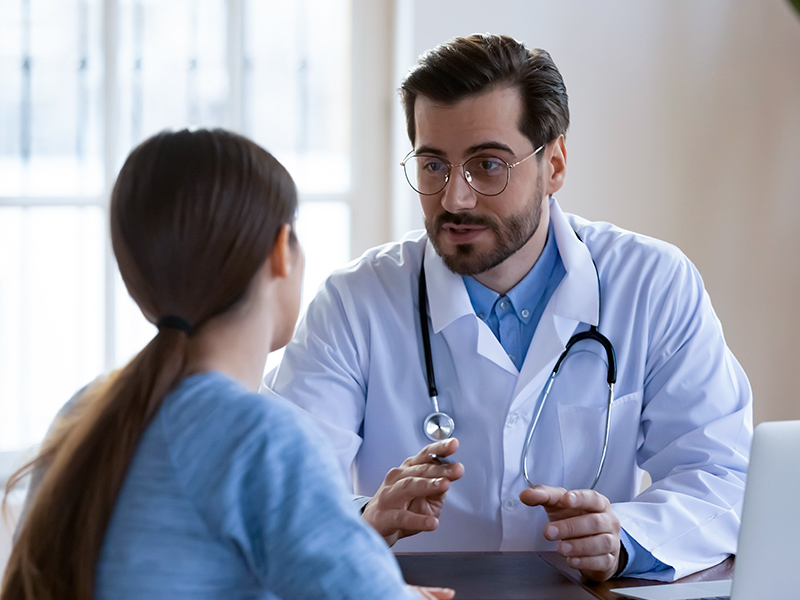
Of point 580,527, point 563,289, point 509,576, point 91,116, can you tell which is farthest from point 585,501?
point 91,116

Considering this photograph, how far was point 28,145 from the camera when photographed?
248 cm

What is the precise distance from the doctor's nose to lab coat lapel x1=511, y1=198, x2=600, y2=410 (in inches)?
8.8

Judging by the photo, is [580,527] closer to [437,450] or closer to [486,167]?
[437,450]

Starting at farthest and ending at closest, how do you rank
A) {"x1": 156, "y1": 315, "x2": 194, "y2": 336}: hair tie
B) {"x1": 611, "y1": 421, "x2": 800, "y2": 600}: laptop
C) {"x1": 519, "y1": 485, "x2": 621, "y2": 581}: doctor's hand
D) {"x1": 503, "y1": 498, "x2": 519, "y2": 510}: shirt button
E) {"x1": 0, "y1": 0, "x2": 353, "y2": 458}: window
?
{"x1": 0, "y1": 0, "x2": 353, "y2": 458}: window → {"x1": 503, "y1": 498, "x2": 519, "y2": 510}: shirt button → {"x1": 519, "y1": 485, "x2": 621, "y2": 581}: doctor's hand → {"x1": 611, "y1": 421, "x2": 800, "y2": 600}: laptop → {"x1": 156, "y1": 315, "x2": 194, "y2": 336}: hair tie

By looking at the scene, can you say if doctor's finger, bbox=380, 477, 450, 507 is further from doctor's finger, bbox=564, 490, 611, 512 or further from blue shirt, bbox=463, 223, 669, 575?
blue shirt, bbox=463, 223, 669, 575

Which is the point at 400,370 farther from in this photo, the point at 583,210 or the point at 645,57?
the point at 645,57

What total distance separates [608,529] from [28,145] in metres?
2.02

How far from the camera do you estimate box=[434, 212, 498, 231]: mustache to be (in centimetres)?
169

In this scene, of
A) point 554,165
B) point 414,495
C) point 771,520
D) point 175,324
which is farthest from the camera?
point 554,165

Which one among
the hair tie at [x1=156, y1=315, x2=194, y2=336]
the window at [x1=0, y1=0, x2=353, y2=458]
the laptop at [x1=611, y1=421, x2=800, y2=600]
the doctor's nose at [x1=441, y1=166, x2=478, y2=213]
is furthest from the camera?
the window at [x1=0, y1=0, x2=353, y2=458]

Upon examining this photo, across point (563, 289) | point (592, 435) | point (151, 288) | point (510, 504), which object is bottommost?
point (510, 504)

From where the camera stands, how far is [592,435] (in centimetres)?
159

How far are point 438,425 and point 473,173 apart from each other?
50 centimetres

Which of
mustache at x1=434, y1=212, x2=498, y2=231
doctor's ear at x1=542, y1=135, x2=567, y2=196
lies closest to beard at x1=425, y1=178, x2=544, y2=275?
mustache at x1=434, y1=212, x2=498, y2=231
